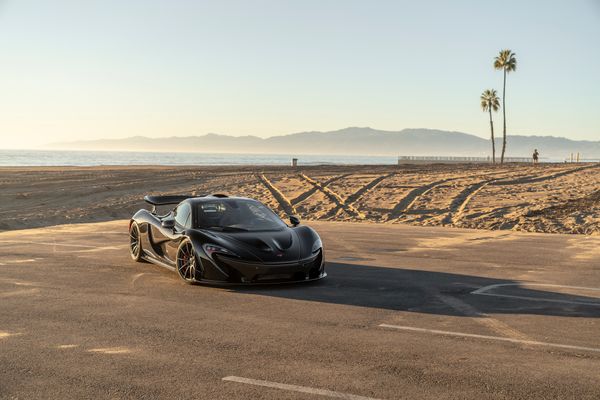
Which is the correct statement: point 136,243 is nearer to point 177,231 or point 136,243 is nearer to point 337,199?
point 177,231

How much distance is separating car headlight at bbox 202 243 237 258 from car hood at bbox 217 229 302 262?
9 centimetres

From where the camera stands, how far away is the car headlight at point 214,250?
394 inches

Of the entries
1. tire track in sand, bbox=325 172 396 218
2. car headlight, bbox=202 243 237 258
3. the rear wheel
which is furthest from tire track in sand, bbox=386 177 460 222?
car headlight, bbox=202 243 237 258

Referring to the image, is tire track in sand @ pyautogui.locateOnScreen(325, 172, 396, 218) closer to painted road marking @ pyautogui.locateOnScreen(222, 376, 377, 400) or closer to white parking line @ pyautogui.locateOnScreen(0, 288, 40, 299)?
white parking line @ pyautogui.locateOnScreen(0, 288, 40, 299)

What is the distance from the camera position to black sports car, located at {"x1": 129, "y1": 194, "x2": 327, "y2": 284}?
9977 mm

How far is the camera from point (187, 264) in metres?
10.6

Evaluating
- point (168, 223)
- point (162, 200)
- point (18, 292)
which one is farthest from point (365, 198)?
point (18, 292)

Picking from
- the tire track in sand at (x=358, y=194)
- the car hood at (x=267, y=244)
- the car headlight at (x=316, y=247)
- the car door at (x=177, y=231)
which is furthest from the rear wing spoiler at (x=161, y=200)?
the tire track in sand at (x=358, y=194)

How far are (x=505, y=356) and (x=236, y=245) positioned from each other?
4.75 meters

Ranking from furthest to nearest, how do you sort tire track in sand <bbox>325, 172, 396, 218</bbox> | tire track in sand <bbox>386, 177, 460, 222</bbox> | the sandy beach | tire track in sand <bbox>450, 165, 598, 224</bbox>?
tire track in sand <bbox>325, 172, 396, 218</bbox> → tire track in sand <bbox>386, 177, 460, 222</bbox> → tire track in sand <bbox>450, 165, 598, 224</bbox> → the sandy beach

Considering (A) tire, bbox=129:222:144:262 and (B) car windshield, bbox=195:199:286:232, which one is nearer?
(B) car windshield, bbox=195:199:286:232

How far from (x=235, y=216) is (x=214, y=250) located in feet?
4.84

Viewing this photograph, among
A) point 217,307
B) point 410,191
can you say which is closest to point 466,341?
point 217,307

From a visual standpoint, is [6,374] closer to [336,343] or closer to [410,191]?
[336,343]
